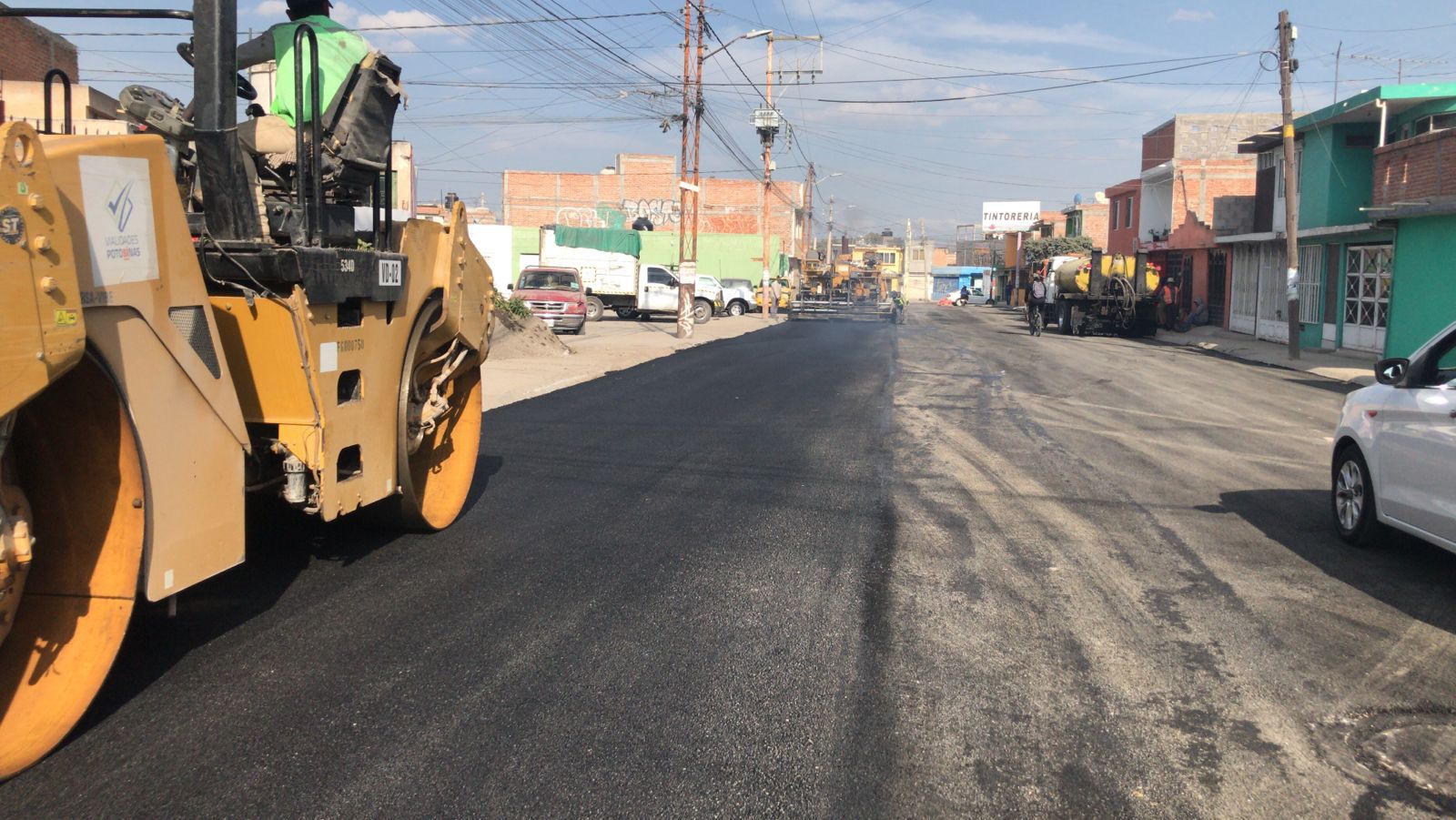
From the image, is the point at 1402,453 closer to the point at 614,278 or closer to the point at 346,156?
the point at 346,156

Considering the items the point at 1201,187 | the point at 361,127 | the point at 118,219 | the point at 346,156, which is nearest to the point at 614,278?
the point at 1201,187

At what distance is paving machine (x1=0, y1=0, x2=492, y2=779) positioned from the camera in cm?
350

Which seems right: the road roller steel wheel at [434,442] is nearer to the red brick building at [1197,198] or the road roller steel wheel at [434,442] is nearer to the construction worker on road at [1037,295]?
the construction worker on road at [1037,295]

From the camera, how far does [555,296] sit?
30688 mm

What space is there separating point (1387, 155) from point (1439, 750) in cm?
2442

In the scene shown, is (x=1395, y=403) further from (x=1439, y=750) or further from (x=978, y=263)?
(x=978, y=263)

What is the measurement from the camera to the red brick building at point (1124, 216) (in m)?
52.4

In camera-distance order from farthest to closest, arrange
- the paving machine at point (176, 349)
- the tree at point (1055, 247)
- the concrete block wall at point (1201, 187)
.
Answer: the tree at point (1055, 247)
the concrete block wall at point (1201, 187)
the paving machine at point (176, 349)

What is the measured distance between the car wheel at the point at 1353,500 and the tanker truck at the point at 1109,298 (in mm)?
31492

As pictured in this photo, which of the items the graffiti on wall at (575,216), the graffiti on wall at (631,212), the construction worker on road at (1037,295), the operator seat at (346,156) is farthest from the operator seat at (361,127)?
the graffiti on wall at (575,216)

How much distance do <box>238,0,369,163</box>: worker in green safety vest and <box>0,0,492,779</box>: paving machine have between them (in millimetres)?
78

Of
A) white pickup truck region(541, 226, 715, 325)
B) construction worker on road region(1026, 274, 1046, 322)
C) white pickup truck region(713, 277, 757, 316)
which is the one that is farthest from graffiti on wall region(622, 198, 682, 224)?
construction worker on road region(1026, 274, 1046, 322)

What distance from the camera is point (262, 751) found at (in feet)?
12.9

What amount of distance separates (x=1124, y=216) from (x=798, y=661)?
54261 millimetres
